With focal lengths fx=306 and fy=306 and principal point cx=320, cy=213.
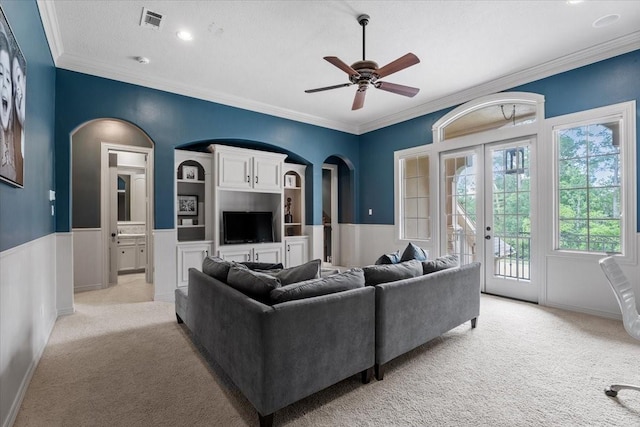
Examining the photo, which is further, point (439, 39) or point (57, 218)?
point (57, 218)

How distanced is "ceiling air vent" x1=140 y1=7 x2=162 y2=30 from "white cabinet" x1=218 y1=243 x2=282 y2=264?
2.99 m

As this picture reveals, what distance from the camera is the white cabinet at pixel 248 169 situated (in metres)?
4.80

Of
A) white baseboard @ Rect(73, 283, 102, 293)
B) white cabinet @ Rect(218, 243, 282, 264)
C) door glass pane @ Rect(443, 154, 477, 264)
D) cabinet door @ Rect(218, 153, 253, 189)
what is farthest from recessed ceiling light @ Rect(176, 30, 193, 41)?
door glass pane @ Rect(443, 154, 477, 264)

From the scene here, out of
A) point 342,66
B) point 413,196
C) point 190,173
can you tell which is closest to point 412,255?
point 342,66

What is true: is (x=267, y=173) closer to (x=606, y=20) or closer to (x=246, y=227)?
(x=246, y=227)

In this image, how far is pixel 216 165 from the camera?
4.73 meters

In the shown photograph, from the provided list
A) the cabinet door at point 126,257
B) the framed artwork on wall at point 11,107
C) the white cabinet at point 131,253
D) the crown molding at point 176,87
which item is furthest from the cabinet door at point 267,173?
the framed artwork on wall at point 11,107

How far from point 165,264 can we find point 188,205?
3.57 feet

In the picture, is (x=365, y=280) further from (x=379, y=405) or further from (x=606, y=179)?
(x=606, y=179)

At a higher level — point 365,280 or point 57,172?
point 57,172

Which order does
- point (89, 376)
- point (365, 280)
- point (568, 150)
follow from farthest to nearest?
point (568, 150)
point (365, 280)
point (89, 376)

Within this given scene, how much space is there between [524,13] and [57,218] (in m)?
5.47

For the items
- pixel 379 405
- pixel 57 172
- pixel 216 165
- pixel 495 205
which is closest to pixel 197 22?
pixel 216 165

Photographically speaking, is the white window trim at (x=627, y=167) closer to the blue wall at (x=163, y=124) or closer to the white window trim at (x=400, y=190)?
the white window trim at (x=400, y=190)
